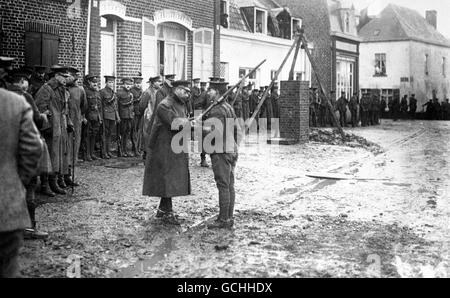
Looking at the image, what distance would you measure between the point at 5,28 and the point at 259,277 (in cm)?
1012

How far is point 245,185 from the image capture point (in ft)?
35.3

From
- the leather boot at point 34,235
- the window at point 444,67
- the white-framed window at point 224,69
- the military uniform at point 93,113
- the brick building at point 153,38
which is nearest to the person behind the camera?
the leather boot at point 34,235

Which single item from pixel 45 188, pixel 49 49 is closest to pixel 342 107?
pixel 49 49

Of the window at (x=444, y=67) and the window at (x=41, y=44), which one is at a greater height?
the window at (x=444, y=67)

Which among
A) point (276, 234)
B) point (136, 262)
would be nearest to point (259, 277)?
point (136, 262)

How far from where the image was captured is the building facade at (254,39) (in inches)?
951

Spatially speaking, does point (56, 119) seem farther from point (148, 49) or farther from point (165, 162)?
Result: point (148, 49)

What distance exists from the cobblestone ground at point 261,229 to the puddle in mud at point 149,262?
0.01m

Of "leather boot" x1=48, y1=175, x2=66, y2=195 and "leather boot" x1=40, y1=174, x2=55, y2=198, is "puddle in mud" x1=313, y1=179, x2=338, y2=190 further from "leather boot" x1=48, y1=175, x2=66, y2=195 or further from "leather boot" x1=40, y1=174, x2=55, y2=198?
"leather boot" x1=40, y1=174, x2=55, y2=198

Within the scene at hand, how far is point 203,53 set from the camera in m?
20.6

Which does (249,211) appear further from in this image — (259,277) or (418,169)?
(418,169)

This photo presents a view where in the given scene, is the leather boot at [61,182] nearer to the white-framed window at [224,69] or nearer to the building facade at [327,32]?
the white-framed window at [224,69]

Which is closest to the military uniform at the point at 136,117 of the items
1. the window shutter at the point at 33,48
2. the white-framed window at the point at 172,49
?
the window shutter at the point at 33,48

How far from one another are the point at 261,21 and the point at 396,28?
892 inches
